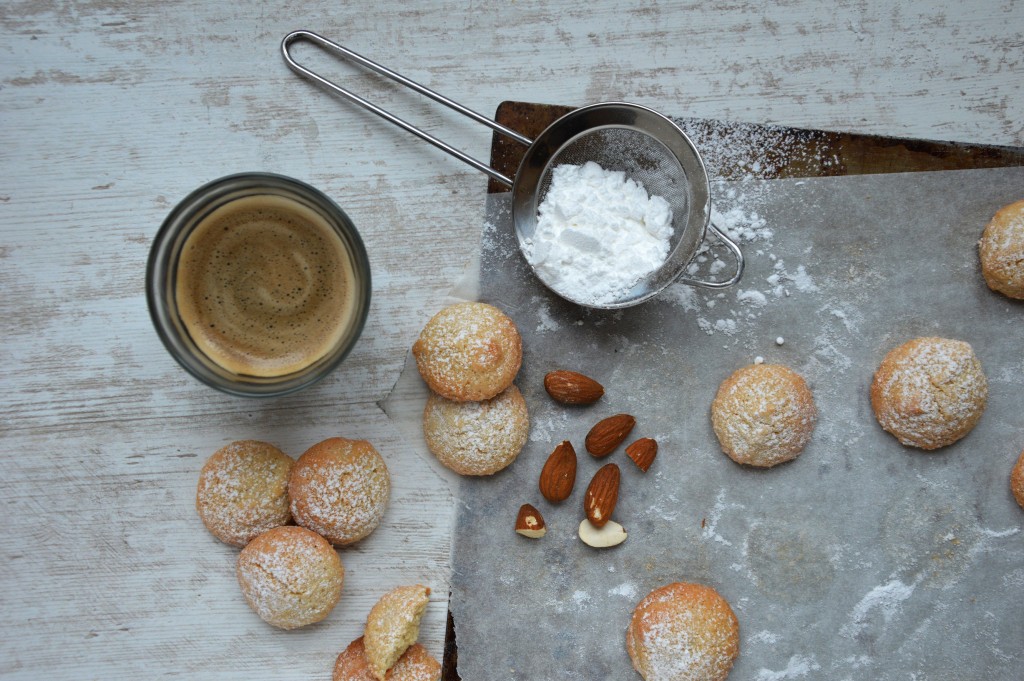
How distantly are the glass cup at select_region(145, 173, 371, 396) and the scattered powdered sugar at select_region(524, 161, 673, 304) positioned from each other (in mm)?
369

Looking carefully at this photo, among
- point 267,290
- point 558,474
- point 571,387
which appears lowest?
point 558,474

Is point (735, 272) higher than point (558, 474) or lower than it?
higher

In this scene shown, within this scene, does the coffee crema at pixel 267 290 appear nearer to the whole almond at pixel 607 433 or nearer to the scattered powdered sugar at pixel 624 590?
the whole almond at pixel 607 433

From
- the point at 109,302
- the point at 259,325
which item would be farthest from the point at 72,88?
the point at 259,325

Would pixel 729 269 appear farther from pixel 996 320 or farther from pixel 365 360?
pixel 365 360

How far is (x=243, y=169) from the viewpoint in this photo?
1525mm

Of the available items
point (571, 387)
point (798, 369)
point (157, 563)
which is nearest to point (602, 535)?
point (571, 387)

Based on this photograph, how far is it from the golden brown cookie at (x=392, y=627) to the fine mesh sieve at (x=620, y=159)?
0.69 m

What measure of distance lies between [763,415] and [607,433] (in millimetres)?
313

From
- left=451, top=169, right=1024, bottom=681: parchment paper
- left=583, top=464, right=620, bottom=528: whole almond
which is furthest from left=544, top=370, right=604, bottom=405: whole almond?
left=583, top=464, right=620, bottom=528: whole almond

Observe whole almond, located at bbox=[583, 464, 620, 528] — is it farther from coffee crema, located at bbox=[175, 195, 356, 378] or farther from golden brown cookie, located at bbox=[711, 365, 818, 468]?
coffee crema, located at bbox=[175, 195, 356, 378]

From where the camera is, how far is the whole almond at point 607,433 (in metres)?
Result: 1.52

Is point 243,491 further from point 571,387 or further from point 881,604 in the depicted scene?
point 881,604

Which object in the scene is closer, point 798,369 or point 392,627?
point 392,627
